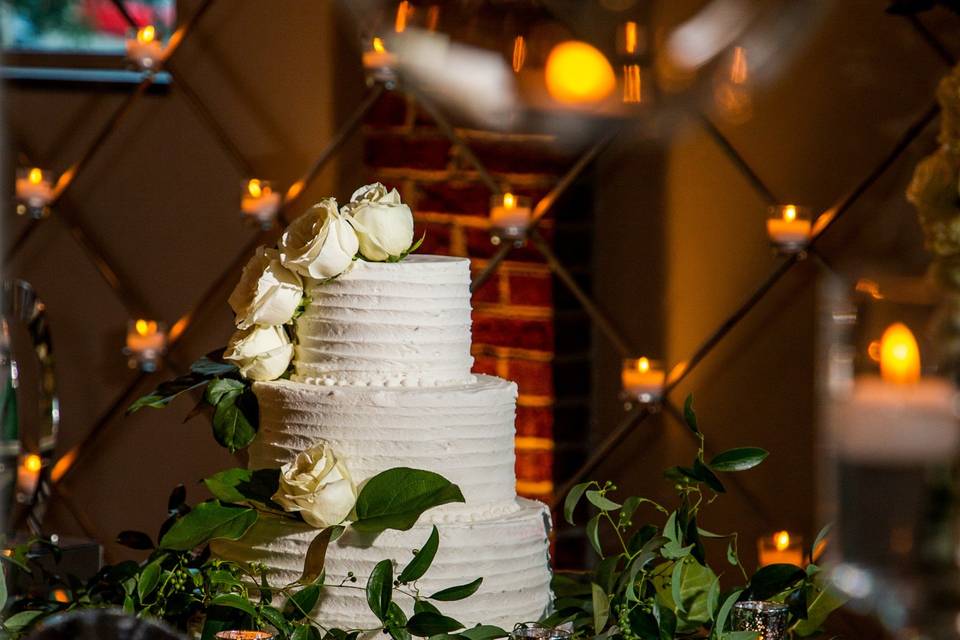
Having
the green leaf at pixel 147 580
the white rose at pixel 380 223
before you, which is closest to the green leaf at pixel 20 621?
the green leaf at pixel 147 580

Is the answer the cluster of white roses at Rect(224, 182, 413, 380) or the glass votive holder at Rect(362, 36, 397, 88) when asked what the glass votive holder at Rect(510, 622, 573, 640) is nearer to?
the cluster of white roses at Rect(224, 182, 413, 380)

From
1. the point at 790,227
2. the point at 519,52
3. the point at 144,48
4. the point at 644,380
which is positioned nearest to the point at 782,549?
the point at 644,380

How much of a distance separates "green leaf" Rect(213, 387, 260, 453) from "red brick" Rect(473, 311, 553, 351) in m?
0.95

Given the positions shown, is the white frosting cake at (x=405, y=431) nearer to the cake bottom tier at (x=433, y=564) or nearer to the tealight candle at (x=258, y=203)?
the cake bottom tier at (x=433, y=564)

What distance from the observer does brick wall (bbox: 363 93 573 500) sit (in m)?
1.69

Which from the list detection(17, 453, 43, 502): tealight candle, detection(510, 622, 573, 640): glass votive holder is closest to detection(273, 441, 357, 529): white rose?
detection(510, 622, 573, 640): glass votive holder

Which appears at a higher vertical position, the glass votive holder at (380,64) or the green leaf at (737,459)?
the glass votive holder at (380,64)

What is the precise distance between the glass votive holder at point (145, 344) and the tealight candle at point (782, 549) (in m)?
0.90

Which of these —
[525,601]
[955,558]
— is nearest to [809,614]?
[525,601]

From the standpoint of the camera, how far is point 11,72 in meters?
2.00

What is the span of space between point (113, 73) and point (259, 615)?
5.18 feet

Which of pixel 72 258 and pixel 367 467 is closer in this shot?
pixel 367 467

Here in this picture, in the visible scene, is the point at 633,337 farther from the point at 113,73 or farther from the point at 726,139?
the point at 113,73

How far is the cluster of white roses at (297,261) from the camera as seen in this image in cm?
72
